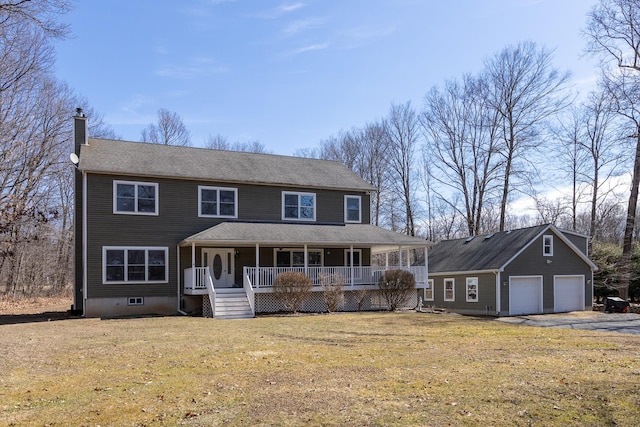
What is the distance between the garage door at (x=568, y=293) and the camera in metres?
25.5

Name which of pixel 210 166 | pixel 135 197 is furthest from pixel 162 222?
pixel 210 166

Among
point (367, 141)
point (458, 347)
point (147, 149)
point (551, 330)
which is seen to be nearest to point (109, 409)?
point (458, 347)

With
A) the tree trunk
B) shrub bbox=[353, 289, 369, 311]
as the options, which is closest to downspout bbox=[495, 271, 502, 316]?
shrub bbox=[353, 289, 369, 311]

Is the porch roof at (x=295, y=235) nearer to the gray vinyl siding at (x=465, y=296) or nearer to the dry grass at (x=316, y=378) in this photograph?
the gray vinyl siding at (x=465, y=296)

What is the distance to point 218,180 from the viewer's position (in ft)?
72.3

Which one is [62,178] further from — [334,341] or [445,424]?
[445,424]

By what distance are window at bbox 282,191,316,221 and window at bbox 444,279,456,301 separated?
9.00 meters

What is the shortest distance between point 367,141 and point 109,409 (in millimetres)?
37715

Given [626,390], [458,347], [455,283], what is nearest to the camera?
[626,390]

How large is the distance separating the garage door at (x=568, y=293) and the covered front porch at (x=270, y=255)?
25.2 feet

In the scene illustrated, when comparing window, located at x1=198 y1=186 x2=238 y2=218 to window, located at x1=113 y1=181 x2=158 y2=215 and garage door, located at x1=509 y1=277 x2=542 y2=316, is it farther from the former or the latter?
garage door, located at x1=509 y1=277 x2=542 y2=316

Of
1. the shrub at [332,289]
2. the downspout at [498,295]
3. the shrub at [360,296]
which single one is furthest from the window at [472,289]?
the shrub at [332,289]

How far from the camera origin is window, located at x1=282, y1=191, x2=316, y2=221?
77.3ft

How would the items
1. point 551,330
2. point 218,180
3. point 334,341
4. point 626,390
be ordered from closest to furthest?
point 626,390 < point 334,341 < point 551,330 < point 218,180
